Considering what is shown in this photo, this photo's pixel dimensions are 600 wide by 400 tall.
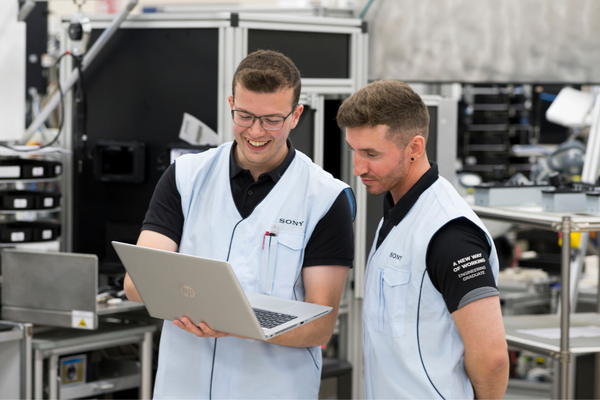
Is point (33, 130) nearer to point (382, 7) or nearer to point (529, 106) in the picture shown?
point (382, 7)

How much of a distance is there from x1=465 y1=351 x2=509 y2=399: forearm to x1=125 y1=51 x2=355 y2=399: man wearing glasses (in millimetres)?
376

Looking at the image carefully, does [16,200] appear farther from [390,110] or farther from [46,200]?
[390,110]

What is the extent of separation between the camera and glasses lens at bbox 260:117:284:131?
159 centimetres

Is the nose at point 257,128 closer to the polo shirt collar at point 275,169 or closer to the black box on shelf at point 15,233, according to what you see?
the polo shirt collar at point 275,169

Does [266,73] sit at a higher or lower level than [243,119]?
higher

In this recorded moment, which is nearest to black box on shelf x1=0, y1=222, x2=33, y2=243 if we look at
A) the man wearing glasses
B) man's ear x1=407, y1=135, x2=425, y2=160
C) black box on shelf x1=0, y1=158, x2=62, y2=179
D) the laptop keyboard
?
black box on shelf x1=0, y1=158, x2=62, y2=179

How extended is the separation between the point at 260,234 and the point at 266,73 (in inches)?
15.4

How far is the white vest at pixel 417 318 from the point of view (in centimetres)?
138

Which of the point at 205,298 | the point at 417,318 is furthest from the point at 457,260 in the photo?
the point at 205,298

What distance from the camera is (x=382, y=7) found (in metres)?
3.23

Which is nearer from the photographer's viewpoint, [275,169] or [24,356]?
[275,169]

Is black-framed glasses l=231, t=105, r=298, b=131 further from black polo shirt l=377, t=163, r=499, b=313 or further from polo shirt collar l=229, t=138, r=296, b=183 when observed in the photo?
black polo shirt l=377, t=163, r=499, b=313

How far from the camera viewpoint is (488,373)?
1.36 metres

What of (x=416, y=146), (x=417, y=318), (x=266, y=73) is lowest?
(x=417, y=318)
